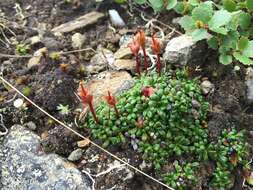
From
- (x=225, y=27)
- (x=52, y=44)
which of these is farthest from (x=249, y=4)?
(x=52, y=44)

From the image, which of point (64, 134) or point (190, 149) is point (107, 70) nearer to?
point (64, 134)

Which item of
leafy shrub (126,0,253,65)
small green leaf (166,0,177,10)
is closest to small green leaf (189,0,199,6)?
leafy shrub (126,0,253,65)

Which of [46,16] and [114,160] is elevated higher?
[46,16]

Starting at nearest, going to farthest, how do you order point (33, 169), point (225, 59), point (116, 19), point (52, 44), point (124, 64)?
point (33, 169)
point (225, 59)
point (124, 64)
point (52, 44)
point (116, 19)

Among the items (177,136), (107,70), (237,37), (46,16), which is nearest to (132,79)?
(107,70)

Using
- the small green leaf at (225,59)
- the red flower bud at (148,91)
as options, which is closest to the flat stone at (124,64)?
the red flower bud at (148,91)

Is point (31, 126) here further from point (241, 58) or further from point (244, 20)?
point (244, 20)
